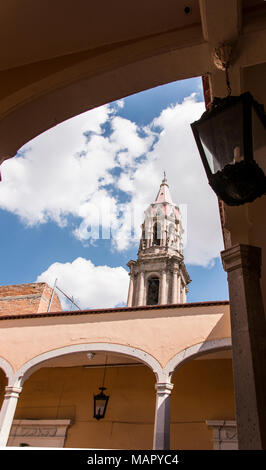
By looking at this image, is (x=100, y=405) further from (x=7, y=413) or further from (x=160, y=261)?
(x=160, y=261)

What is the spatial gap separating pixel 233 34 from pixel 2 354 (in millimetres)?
9417

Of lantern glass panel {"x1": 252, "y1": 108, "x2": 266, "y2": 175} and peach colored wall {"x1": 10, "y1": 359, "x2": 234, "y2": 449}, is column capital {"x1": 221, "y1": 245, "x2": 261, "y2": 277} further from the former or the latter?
peach colored wall {"x1": 10, "y1": 359, "x2": 234, "y2": 449}

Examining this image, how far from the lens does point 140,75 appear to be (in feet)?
8.16

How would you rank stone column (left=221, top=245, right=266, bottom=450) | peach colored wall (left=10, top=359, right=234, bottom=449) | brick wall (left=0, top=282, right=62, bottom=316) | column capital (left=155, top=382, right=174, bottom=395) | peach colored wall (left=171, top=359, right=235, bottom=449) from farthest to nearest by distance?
brick wall (left=0, top=282, right=62, bottom=316) → peach colored wall (left=10, top=359, right=234, bottom=449) → peach colored wall (left=171, top=359, right=235, bottom=449) → column capital (left=155, top=382, right=174, bottom=395) → stone column (left=221, top=245, right=266, bottom=450)

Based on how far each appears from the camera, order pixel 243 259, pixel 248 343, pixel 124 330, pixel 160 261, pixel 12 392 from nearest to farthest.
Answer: pixel 248 343, pixel 243 259, pixel 12 392, pixel 124 330, pixel 160 261

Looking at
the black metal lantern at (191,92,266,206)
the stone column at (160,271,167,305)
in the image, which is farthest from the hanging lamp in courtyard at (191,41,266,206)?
the stone column at (160,271,167,305)

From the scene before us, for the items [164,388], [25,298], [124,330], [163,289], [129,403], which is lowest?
[164,388]

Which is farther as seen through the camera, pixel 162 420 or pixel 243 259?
pixel 162 420

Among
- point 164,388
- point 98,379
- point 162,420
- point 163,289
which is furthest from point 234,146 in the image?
point 163,289

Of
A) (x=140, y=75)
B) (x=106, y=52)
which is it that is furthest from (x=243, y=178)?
(x=106, y=52)

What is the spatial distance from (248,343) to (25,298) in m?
14.7

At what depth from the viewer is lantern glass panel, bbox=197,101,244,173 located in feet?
6.66

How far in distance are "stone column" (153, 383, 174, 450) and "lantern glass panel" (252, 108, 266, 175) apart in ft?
21.5

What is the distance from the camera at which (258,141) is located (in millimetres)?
2115
